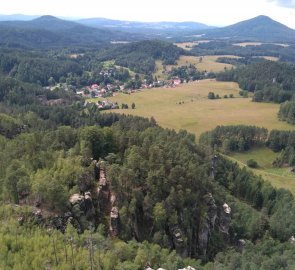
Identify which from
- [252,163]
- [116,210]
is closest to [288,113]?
[252,163]

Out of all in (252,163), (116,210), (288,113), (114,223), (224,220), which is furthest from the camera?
(288,113)

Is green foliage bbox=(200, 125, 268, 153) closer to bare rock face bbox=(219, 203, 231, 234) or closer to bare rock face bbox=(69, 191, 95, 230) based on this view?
bare rock face bbox=(219, 203, 231, 234)

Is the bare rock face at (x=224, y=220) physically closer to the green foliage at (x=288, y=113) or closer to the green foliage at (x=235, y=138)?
the green foliage at (x=235, y=138)

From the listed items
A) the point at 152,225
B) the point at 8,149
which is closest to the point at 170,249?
the point at 152,225

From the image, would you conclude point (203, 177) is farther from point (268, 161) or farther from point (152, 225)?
point (268, 161)

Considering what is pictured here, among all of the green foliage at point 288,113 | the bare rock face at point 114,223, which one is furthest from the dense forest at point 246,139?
the bare rock face at point 114,223

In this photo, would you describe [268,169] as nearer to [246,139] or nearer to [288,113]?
[246,139]

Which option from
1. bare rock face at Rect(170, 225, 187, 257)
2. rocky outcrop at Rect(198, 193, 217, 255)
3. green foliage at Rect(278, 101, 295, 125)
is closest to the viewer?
bare rock face at Rect(170, 225, 187, 257)

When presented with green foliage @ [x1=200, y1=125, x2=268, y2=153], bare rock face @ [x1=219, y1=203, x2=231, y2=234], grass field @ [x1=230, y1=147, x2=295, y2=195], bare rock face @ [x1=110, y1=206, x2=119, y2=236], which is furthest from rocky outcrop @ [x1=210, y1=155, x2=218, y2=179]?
bare rock face @ [x1=110, y1=206, x2=119, y2=236]
